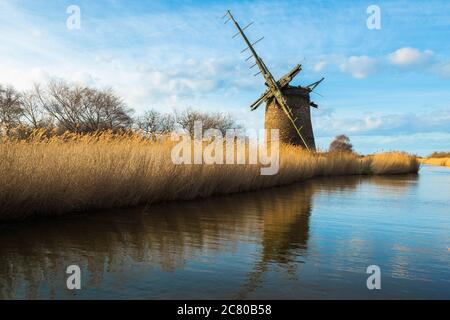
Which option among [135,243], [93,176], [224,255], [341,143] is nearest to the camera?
[224,255]

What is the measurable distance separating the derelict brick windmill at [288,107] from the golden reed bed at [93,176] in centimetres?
1126

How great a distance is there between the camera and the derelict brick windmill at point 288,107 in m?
22.6

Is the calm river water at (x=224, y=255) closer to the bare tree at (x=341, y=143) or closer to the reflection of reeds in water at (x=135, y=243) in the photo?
the reflection of reeds in water at (x=135, y=243)

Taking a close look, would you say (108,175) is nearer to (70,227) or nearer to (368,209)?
(70,227)

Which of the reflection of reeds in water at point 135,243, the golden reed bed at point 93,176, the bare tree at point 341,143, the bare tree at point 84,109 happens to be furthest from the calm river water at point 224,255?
the bare tree at point 341,143

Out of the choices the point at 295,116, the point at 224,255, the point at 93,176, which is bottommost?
the point at 224,255

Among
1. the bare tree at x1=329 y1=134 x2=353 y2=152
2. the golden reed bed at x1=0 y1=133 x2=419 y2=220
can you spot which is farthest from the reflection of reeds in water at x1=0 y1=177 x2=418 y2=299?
the bare tree at x1=329 y1=134 x2=353 y2=152

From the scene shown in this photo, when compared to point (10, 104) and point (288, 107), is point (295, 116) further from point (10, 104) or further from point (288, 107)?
point (10, 104)

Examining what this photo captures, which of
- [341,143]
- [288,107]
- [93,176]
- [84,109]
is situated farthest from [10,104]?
[341,143]

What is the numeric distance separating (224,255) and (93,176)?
3.39 m

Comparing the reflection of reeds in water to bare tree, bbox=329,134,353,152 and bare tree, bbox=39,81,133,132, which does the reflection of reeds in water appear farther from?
bare tree, bbox=329,134,353,152

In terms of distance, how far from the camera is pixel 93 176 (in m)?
6.93

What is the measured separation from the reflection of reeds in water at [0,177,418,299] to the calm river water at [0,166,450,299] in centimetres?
1

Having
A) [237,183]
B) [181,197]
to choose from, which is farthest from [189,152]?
[237,183]
